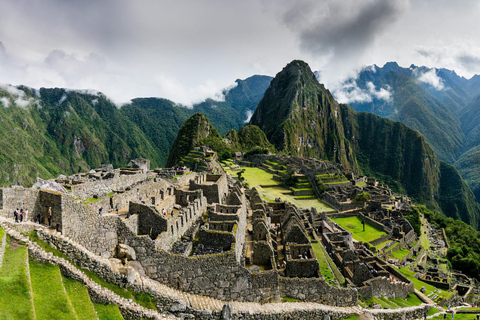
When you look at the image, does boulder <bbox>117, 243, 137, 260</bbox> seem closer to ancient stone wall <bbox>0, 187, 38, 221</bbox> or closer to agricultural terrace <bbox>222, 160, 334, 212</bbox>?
ancient stone wall <bbox>0, 187, 38, 221</bbox>

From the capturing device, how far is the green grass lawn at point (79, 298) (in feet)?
34.3

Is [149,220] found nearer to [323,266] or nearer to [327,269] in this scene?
[323,266]

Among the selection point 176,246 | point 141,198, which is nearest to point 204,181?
point 141,198

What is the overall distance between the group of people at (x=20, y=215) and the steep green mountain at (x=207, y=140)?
86053 mm

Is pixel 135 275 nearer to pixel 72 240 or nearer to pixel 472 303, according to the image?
pixel 72 240

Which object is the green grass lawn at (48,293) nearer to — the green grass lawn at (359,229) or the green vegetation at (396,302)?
the green vegetation at (396,302)

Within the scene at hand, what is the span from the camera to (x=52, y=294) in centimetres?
1023

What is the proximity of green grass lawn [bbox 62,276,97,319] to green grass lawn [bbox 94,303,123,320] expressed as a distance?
58 centimetres

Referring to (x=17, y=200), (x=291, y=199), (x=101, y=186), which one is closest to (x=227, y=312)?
(x=17, y=200)

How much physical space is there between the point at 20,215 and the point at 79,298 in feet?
14.3

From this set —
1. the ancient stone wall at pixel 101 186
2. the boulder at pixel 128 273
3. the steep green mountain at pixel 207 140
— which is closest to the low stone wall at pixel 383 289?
the boulder at pixel 128 273

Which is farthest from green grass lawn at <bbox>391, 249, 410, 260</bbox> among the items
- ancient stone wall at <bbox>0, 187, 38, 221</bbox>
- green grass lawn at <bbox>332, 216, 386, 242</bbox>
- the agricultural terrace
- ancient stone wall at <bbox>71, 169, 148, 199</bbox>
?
ancient stone wall at <bbox>0, 187, 38, 221</bbox>

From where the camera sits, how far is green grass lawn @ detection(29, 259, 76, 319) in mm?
9422

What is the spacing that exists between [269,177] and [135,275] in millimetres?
68413
